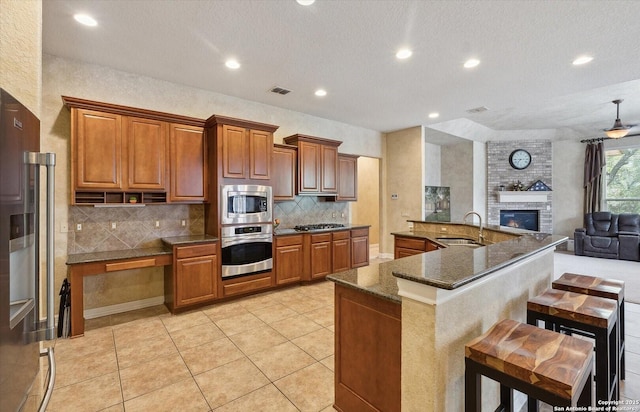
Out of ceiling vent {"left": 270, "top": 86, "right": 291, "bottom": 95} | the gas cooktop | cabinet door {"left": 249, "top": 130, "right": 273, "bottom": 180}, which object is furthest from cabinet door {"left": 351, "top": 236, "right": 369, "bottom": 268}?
ceiling vent {"left": 270, "top": 86, "right": 291, "bottom": 95}

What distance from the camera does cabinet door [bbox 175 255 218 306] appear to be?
3566mm

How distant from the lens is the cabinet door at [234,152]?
392 cm

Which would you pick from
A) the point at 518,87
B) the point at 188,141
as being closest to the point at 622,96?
the point at 518,87

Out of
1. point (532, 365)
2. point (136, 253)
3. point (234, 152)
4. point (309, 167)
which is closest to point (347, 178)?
→ point (309, 167)

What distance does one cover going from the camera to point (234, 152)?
13.1 ft

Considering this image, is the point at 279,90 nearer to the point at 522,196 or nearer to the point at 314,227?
the point at 314,227

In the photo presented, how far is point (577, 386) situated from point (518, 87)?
4.21m

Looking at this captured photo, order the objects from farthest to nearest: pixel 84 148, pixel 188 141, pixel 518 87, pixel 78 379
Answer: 1. pixel 518 87
2. pixel 188 141
3. pixel 84 148
4. pixel 78 379

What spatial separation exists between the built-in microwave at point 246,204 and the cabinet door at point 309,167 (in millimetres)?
818

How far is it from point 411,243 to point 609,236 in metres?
6.01

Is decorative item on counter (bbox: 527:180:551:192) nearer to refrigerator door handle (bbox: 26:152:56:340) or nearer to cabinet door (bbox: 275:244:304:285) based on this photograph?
cabinet door (bbox: 275:244:304:285)

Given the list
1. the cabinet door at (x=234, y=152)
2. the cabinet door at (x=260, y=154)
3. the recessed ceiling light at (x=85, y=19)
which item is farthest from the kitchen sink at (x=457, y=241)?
the recessed ceiling light at (x=85, y=19)

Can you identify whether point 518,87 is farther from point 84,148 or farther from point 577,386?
point 84,148

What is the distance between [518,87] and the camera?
13.5 feet
